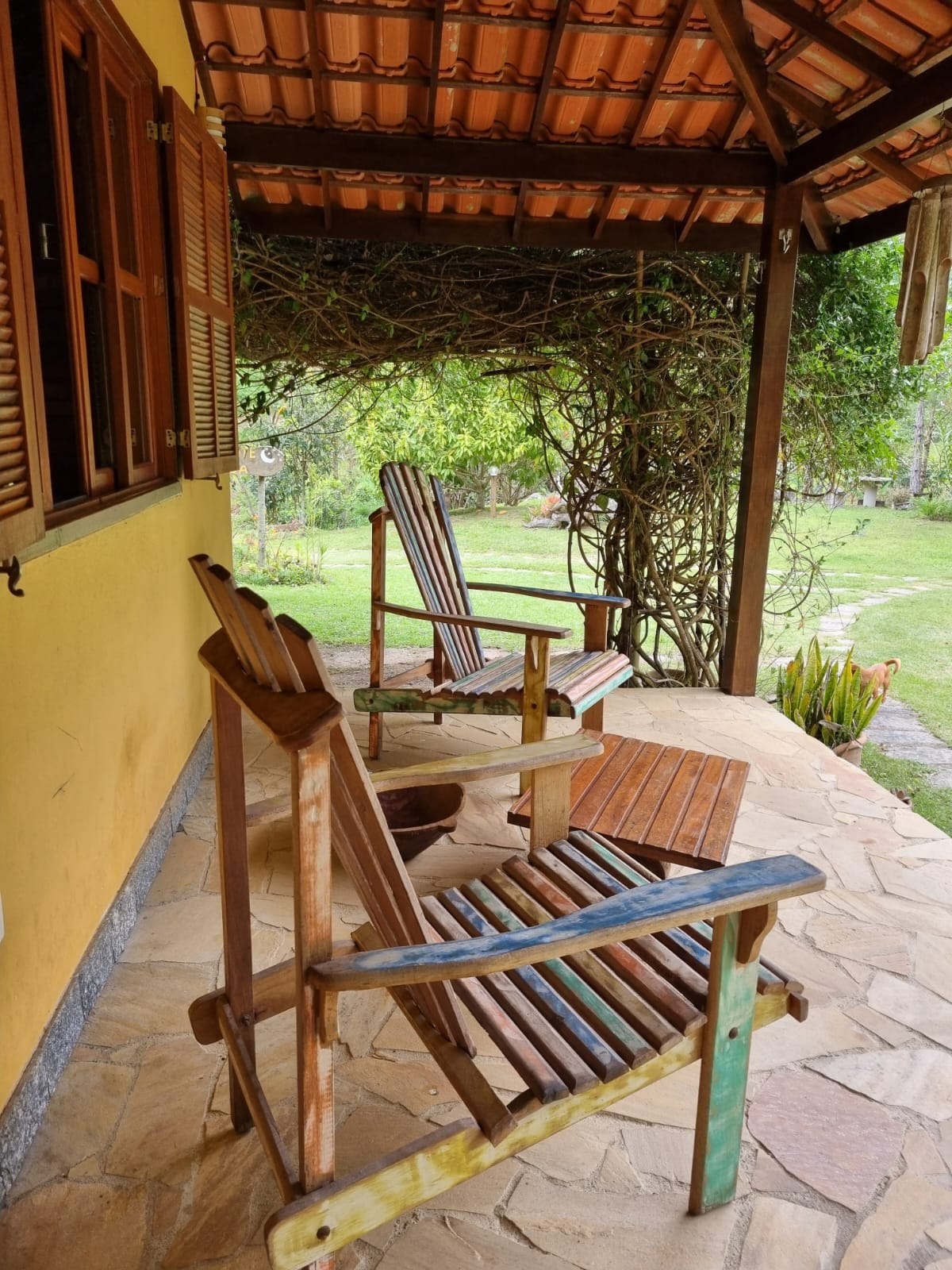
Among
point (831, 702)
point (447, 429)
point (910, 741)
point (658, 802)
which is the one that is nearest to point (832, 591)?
point (910, 741)

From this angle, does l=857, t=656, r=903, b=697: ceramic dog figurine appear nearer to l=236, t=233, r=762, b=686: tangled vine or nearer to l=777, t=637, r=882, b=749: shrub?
l=777, t=637, r=882, b=749: shrub

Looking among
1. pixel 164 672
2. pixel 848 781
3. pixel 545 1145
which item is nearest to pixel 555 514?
pixel 848 781

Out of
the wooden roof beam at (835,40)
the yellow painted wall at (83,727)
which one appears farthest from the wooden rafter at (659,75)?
the yellow painted wall at (83,727)

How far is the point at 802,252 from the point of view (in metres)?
4.54

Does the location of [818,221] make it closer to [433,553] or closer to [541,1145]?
[433,553]

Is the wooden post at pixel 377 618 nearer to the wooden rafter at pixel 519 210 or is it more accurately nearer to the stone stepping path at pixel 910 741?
the wooden rafter at pixel 519 210

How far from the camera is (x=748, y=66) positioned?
3326mm

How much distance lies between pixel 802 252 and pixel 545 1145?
14.1ft

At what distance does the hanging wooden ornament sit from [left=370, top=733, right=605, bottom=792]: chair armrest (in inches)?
88.2

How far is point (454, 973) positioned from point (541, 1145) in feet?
2.64

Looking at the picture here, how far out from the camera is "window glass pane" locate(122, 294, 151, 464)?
2695 millimetres

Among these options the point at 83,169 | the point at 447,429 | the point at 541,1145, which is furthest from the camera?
the point at 447,429

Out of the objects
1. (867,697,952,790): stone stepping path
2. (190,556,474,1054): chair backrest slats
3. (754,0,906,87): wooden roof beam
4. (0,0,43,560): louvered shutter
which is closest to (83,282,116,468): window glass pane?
(0,0,43,560): louvered shutter

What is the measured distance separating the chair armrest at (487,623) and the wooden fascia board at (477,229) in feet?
6.53
